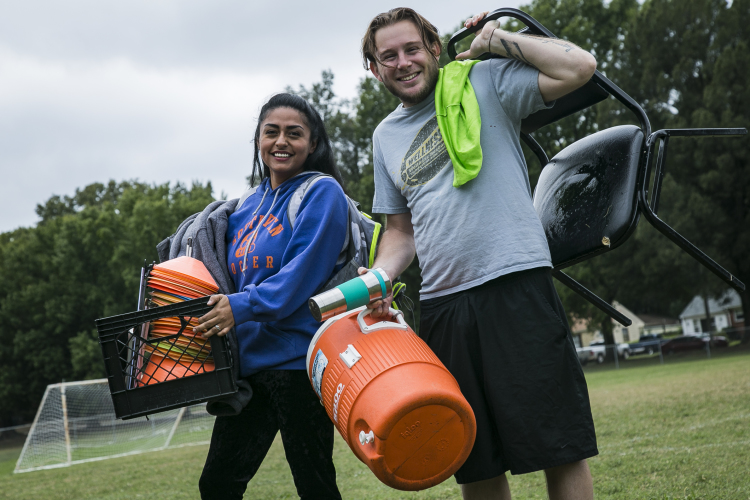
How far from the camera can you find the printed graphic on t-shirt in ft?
7.47

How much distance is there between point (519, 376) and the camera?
2.10m

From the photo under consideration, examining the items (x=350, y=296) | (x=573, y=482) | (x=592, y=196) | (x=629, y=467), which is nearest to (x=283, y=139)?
(x=350, y=296)

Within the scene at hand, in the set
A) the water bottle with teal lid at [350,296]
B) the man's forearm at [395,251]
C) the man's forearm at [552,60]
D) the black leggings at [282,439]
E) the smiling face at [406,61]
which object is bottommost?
the black leggings at [282,439]

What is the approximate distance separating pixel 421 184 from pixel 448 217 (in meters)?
0.18

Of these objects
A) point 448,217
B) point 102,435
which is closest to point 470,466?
point 448,217

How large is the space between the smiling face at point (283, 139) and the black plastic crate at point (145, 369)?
0.73m

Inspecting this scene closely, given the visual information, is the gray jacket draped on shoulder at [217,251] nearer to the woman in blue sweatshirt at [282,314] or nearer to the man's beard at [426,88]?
the woman in blue sweatshirt at [282,314]

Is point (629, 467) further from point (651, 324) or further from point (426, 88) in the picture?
point (651, 324)

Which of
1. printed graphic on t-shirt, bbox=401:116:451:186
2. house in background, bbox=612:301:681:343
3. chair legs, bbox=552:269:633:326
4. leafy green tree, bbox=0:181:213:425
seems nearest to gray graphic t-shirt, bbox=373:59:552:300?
printed graphic on t-shirt, bbox=401:116:451:186

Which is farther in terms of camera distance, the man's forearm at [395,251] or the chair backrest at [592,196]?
the man's forearm at [395,251]

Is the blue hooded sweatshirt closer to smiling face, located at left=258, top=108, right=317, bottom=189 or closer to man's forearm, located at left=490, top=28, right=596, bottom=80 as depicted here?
smiling face, located at left=258, top=108, right=317, bottom=189

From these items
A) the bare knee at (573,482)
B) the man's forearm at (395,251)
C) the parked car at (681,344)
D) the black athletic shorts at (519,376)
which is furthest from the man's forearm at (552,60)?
the parked car at (681,344)

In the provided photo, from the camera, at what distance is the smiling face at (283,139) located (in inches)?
105

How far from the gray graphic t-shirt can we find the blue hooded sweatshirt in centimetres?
36
